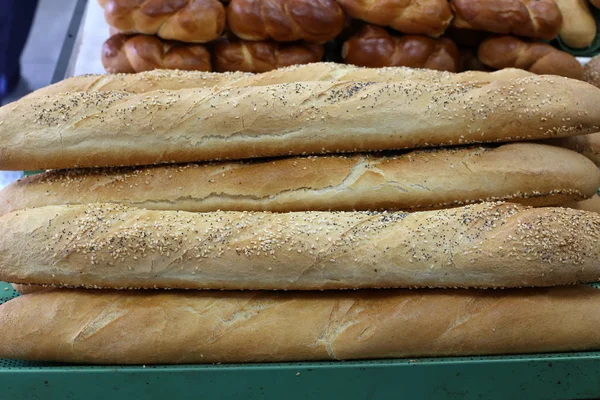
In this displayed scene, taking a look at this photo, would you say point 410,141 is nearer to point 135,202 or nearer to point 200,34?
point 135,202

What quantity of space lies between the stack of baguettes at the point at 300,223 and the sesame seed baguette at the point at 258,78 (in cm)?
8

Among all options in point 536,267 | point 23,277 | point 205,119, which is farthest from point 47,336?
point 536,267

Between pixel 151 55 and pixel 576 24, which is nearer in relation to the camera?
pixel 151 55

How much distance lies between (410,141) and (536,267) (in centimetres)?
54

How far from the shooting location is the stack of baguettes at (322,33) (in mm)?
2270

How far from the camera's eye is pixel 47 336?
1573 mm

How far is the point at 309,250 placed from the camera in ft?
5.08

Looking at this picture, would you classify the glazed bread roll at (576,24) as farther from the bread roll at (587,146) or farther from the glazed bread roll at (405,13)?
the bread roll at (587,146)

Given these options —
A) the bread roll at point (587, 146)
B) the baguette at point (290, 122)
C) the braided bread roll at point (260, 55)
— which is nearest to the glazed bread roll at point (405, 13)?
the braided bread roll at point (260, 55)

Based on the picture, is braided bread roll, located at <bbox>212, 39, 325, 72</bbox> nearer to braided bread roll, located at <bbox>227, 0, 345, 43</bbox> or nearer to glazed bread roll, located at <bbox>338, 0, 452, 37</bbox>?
braided bread roll, located at <bbox>227, 0, 345, 43</bbox>

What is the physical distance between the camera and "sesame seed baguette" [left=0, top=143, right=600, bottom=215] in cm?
172

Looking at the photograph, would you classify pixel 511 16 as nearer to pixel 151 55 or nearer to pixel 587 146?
pixel 587 146

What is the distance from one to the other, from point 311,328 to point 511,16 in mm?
1606

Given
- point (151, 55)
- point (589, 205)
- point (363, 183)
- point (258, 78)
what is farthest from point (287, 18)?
point (589, 205)
